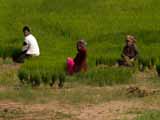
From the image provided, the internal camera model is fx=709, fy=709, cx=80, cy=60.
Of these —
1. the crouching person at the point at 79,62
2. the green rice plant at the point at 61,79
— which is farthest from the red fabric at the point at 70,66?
the green rice plant at the point at 61,79

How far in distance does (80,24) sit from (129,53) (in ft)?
36.8

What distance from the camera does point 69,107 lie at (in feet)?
40.8

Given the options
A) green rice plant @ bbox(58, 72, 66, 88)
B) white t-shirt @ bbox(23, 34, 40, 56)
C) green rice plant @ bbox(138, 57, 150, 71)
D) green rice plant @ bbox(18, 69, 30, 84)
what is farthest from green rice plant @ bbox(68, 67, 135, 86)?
white t-shirt @ bbox(23, 34, 40, 56)

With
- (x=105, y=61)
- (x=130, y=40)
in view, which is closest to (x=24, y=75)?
(x=130, y=40)

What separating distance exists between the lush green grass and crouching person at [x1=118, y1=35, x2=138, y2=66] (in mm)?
2876

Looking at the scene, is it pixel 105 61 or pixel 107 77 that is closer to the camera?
pixel 107 77

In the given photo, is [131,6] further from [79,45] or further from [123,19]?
[79,45]

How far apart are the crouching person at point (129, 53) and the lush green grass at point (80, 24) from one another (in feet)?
9.44

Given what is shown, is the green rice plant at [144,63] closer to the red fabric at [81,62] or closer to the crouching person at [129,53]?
the crouching person at [129,53]

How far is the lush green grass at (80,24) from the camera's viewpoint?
26.1 meters

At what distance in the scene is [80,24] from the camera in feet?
103

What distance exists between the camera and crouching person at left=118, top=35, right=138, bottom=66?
781 inches

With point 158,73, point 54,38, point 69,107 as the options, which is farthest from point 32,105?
point 54,38

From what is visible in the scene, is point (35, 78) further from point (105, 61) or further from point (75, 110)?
point (105, 61)
